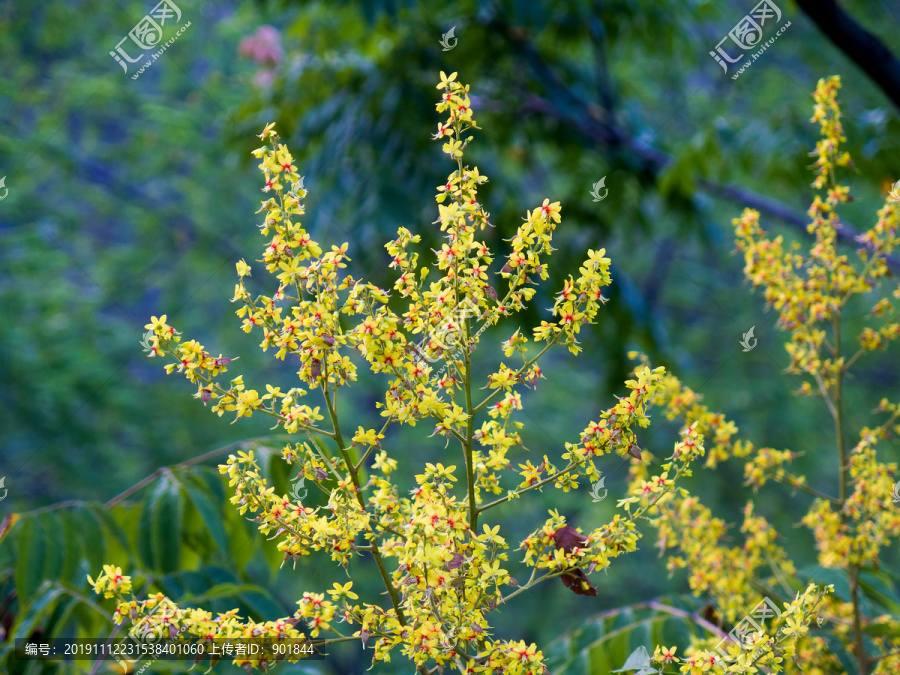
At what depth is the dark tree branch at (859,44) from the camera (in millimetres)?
2414

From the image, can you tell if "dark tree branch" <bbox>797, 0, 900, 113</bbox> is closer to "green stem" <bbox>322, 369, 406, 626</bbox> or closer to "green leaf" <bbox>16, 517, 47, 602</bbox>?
"green stem" <bbox>322, 369, 406, 626</bbox>

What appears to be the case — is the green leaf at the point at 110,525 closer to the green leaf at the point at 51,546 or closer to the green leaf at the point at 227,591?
the green leaf at the point at 51,546

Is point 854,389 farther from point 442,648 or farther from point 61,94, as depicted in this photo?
point 61,94

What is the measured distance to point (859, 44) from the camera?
2.43 metres

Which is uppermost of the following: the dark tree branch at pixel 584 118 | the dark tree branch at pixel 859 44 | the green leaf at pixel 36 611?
the dark tree branch at pixel 584 118

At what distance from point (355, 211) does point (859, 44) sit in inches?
101

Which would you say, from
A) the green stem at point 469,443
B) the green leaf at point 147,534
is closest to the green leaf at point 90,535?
the green leaf at point 147,534

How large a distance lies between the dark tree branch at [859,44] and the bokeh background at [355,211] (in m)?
0.01

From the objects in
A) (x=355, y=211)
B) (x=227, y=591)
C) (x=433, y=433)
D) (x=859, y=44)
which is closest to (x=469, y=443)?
(x=433, y=433)

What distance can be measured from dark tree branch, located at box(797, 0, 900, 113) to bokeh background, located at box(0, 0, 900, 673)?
0.03 feet

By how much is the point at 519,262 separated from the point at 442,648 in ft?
2.28

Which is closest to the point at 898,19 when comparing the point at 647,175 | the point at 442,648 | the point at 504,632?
the point at 647,175

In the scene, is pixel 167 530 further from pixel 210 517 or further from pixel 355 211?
pixel 355 211

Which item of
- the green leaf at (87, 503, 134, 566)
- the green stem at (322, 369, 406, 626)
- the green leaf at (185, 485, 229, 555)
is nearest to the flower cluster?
the green stem at (322, 369, 406, 626)
